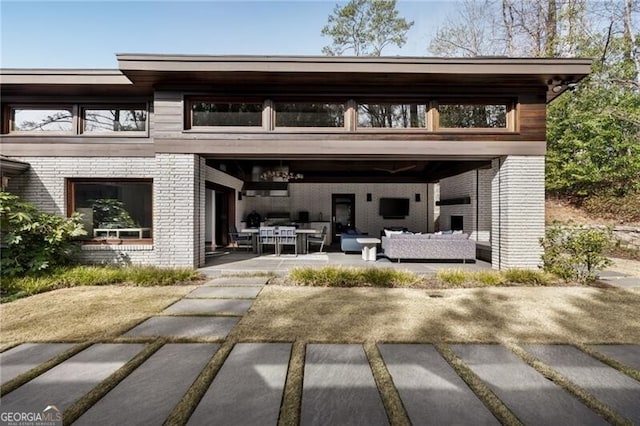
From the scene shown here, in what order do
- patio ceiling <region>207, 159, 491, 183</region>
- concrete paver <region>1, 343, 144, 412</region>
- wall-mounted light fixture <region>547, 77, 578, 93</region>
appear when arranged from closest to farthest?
concrete paver <region>1, 343, 144, 412</region>, wall-mounted light fixture <region>547, 77, 578, 93</region>, patio ceiling <region>207, 159, 491, 183</region>

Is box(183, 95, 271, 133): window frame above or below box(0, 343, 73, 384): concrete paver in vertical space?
above

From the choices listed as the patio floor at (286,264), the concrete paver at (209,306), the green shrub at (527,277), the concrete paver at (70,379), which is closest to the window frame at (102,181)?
the patio floor at (286,264)

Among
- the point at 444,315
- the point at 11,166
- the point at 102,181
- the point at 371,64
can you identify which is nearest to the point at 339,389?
the point at 444,315

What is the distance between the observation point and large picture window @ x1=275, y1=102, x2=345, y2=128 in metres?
6.81

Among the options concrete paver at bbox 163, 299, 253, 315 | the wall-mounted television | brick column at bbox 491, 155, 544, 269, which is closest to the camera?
concrete paver at bbox 163, 299, 253, 315

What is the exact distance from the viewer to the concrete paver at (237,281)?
5.82 meters

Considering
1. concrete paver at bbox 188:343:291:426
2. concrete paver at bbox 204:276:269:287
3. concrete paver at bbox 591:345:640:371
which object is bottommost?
concrete paver at bbox 591:345:640:371

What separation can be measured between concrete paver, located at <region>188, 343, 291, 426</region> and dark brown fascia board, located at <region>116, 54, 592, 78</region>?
530 centimetres

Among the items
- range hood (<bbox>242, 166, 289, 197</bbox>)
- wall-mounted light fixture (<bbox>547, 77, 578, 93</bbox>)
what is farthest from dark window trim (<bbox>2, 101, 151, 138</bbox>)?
wall-mounted light fixture (<bbox>547, 77, 578, 93</bbox>)

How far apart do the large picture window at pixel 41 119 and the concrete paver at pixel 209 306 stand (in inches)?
217

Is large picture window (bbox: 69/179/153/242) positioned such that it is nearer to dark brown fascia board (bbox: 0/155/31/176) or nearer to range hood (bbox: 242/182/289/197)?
dark brown fascia board (bbox: 0/155/31/176)

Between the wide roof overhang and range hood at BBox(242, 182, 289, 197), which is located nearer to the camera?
the wide roof overhang

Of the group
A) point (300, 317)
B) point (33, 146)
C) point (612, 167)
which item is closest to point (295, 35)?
point (33, 146)

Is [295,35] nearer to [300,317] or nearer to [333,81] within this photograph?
[333,81]
